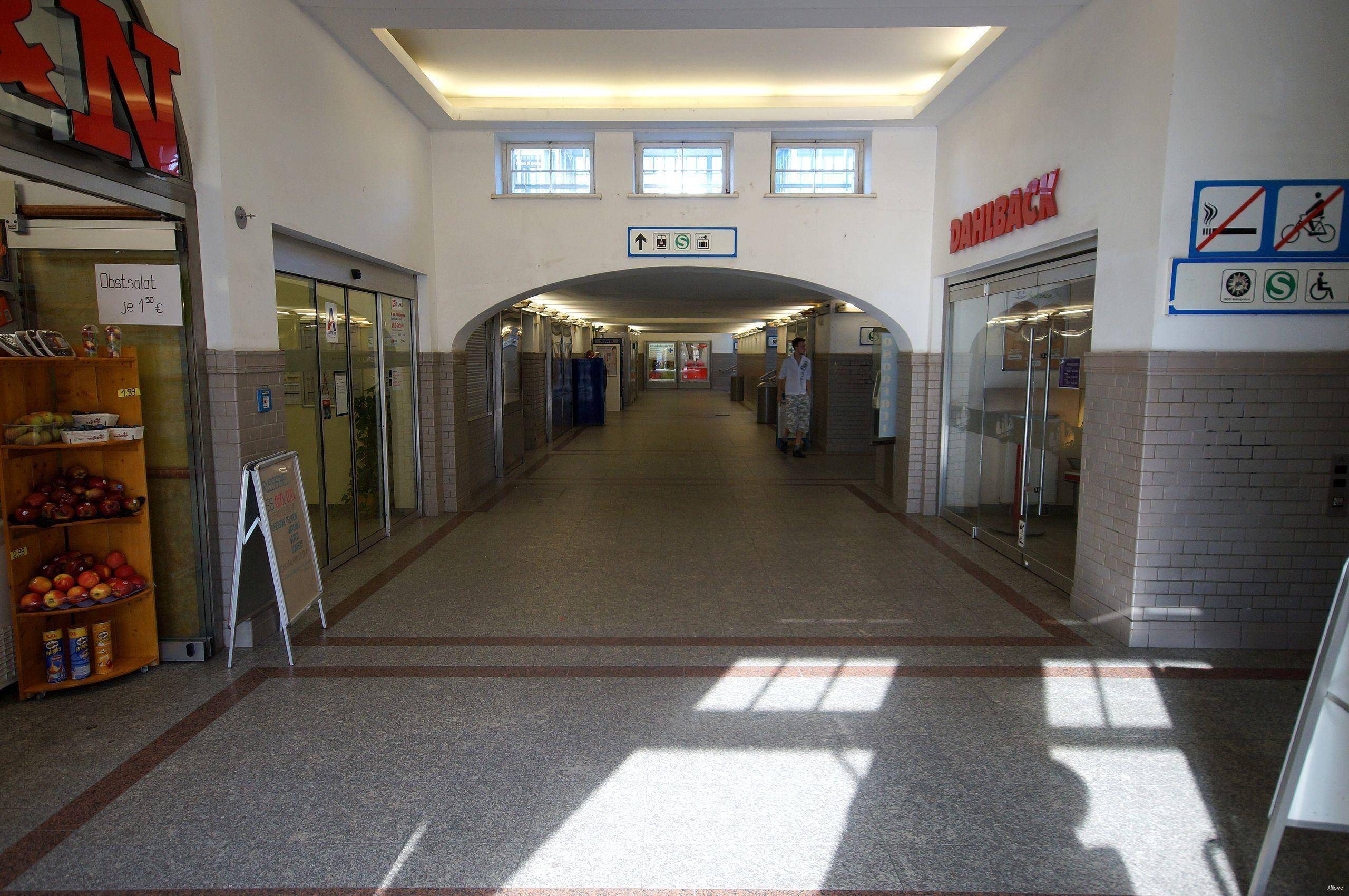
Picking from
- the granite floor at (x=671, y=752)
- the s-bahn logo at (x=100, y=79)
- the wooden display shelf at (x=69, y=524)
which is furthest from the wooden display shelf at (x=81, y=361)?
the granite floor at (x=671, y=752)

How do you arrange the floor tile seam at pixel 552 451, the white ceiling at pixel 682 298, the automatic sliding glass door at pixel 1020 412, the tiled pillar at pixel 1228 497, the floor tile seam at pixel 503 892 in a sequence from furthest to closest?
1. the floor tile seam at pixel 552 451
2. the white ceiling at pixel 682 298
3. the automatic sliding glass door at pixel 1020 412
4. the tiled pillar at pixel 1228 497
5. the floor tile seam at pixel 503 892

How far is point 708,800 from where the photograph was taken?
2.79m

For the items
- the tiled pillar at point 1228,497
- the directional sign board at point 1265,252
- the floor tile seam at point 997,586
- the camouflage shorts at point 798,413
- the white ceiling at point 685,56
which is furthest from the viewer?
the camouflage shorts at point 798,413

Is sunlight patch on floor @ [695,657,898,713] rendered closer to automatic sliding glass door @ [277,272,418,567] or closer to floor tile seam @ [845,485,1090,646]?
floor tile seam @ [845,485,1090,646]

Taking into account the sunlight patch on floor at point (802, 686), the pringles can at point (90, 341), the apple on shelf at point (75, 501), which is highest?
the pringles can at point (90, 341)

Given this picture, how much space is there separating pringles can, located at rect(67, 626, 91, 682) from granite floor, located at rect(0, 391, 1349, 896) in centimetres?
11

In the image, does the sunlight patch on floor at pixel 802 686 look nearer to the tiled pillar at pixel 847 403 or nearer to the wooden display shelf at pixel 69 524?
the wooden display shelf at pixel 69 524

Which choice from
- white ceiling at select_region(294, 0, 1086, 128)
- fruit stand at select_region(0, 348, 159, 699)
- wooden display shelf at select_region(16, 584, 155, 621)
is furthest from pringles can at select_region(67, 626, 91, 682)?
white ceiling at select_region(294, 0, 1086, 128)

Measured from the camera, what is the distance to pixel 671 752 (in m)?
3.11

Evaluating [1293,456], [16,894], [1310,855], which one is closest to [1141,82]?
[1293,456]

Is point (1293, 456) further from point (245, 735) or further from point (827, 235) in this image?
point (245, 735)

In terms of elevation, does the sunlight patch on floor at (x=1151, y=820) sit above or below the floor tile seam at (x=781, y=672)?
below

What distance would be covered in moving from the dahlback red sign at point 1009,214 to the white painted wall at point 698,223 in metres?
0.76

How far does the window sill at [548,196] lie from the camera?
24.6ft
